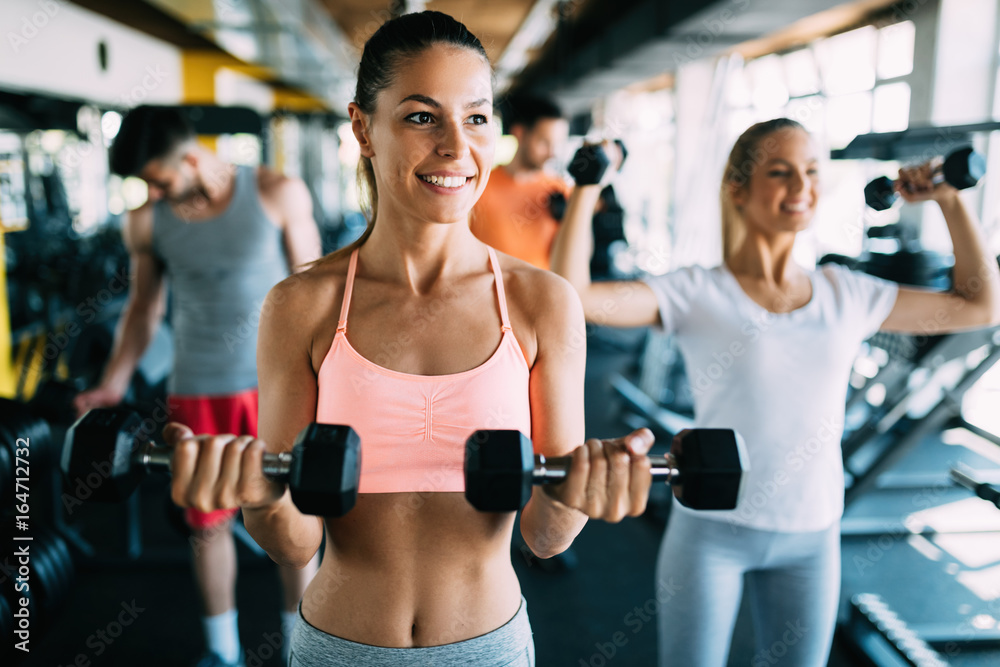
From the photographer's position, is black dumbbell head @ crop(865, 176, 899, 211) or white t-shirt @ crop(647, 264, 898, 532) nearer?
white t-shirt @ crop(647, 264, 898, 532)

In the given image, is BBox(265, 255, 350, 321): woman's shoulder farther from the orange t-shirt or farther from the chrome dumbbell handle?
the orange t-shirt

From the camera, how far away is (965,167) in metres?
1.43

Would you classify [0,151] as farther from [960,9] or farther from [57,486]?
[960,9]

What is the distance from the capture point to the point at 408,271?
1.01m

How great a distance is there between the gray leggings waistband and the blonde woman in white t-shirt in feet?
1.73

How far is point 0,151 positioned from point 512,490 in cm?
648

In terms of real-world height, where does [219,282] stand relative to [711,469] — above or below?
above

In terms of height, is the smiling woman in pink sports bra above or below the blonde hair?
below

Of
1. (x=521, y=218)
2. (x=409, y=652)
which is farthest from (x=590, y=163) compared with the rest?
(x=521, y=218)

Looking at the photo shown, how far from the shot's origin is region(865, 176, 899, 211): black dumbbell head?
A: 66.2 inches

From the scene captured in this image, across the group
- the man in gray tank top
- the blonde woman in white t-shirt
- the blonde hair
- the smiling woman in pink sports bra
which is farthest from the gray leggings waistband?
the man in gray tank top

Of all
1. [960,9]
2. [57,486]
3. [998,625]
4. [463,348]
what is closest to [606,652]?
[998,625]

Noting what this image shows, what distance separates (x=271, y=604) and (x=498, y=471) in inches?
86.3

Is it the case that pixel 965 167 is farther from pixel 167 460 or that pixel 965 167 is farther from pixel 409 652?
pixel 167 460
